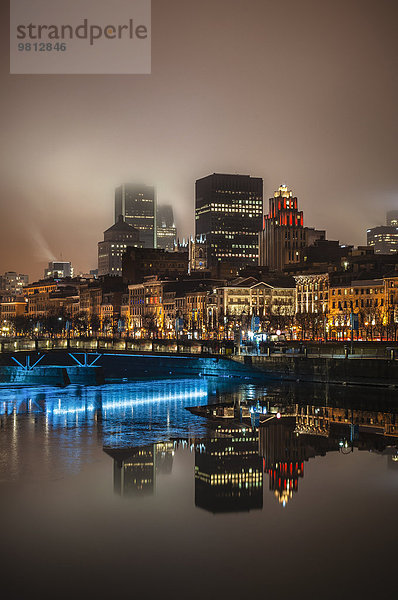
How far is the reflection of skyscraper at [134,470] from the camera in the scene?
29.0 meters

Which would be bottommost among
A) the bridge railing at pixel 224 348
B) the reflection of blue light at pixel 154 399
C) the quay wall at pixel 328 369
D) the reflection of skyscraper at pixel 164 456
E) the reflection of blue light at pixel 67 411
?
the reflection of blue light at pixel 154 399

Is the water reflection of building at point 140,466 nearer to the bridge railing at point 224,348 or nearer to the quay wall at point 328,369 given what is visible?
the quay wall at point 328,369

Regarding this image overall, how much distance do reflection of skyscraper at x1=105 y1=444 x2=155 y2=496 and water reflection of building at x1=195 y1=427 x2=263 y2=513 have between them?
1.84 m

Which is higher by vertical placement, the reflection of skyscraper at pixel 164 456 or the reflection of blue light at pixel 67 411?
the reflection of skyscraper at pixel 164 456

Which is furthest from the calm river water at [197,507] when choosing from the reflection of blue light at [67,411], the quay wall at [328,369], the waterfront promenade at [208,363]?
the waterfront promenade at [208,363]

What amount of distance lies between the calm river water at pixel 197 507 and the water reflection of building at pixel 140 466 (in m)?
0.08

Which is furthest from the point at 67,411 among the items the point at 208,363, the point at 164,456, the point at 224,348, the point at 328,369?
the point at 224,348

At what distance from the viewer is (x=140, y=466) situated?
32.9 m

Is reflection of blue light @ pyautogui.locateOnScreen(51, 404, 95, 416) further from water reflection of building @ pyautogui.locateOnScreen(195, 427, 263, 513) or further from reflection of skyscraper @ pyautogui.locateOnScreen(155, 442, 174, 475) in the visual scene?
reflection of skyscraper @ pyautogui.locateOnScreen(155, 442, 174, 475)

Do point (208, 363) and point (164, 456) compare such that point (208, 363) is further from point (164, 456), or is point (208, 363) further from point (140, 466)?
point (140, 466)

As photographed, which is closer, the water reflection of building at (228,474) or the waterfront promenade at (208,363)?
the water reflection of building at (228,474)

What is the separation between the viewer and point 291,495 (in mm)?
28406

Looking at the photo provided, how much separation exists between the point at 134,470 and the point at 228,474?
3763mm

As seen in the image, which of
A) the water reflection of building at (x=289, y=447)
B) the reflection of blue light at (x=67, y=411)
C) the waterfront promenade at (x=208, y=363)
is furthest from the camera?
the waterfront promenade at (x=208, y=363)
